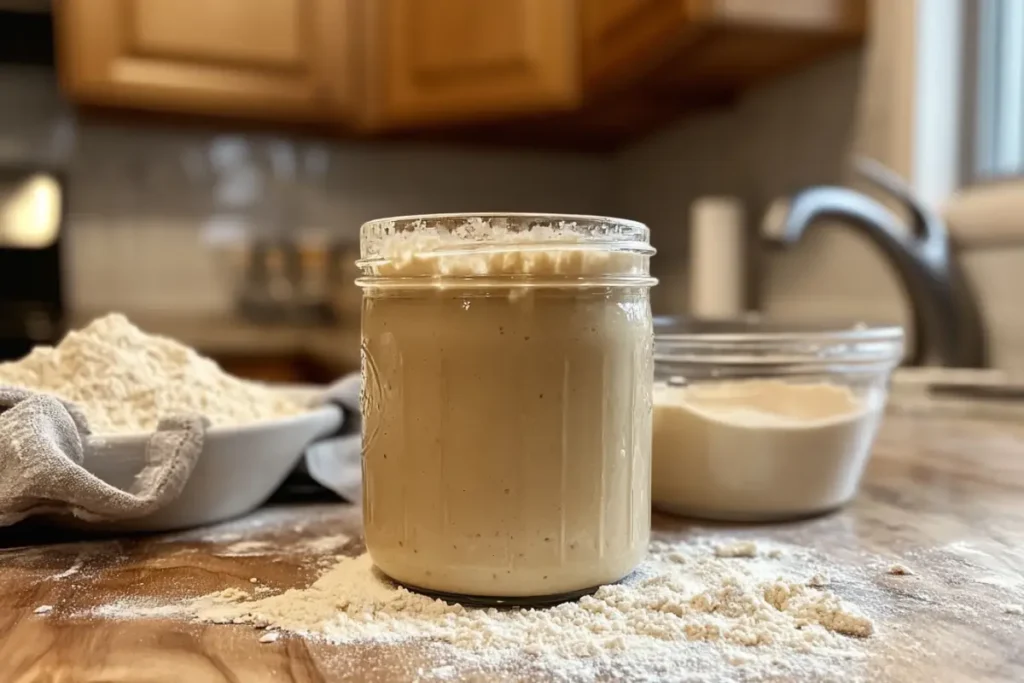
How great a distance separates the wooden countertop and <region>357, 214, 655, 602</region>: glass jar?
0.07 metres

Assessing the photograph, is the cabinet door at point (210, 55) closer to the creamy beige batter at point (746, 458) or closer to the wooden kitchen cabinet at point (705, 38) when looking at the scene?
the wooden kitchen cabinet at point (705, 38)

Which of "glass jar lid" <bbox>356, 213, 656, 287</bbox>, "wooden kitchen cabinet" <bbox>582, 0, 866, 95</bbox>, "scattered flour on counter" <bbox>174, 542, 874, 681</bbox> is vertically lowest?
"scattered flour on counter" <bbox>174, 542, 874, 681</bbox>

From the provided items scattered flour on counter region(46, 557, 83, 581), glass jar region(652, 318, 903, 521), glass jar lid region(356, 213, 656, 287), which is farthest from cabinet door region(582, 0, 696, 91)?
scattered flour on counter region(46, 557, 83, 581)

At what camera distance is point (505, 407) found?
1.38 feet

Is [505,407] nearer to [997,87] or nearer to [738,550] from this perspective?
[738,550]

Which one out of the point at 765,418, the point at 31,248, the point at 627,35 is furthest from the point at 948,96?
the point at 31,248

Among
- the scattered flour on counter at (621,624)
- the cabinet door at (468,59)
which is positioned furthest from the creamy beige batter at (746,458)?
the cabinet door at (468,59)

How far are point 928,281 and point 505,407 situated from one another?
3.11ft

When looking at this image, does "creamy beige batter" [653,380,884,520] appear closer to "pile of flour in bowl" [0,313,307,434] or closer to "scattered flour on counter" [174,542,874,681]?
"scattered flour on counter" [174,542,874,681]

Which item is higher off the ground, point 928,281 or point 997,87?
point 997,87

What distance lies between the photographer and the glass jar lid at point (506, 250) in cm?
43

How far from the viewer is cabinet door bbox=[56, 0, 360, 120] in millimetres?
1773

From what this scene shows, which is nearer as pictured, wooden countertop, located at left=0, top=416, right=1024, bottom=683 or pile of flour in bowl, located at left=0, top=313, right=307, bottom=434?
wooden countertop, located at left=0, top=416, right=1024, bottom=683

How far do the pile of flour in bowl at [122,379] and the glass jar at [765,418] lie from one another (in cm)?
28
